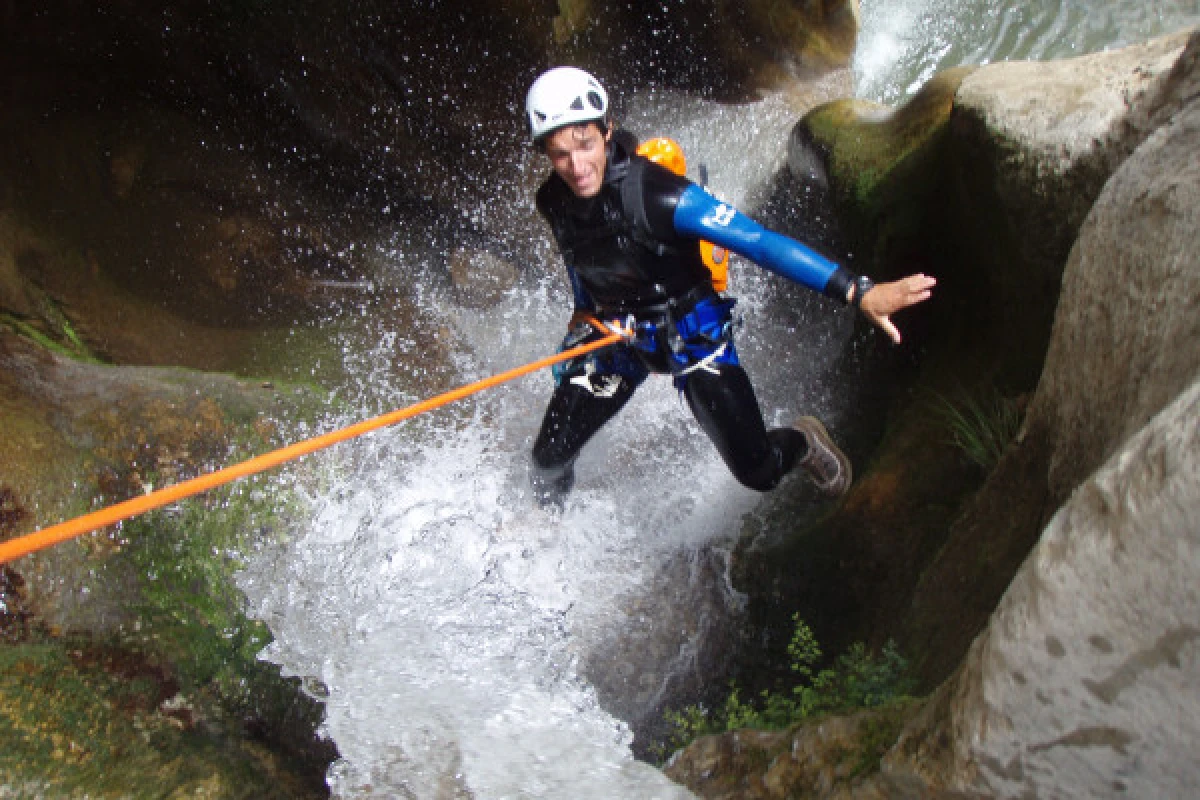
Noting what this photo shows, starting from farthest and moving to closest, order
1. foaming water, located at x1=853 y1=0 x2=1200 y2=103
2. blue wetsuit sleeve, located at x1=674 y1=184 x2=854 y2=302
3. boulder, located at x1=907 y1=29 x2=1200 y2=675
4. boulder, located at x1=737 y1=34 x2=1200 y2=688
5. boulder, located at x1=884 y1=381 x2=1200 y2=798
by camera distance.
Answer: foaming water, located at x1=853 y1=0 x2=1200 y2=103, blue wetsuit sleeve, located at x1=674 y1=184 x2=854 y2=302, boulder, located at x1=737 y1=34 x2=1200 y2=688, boulder, located at x1=907 y1=29 x2=1200 y2=675, boulder, located at x1=884 y1=381 x2=1200 y2=798

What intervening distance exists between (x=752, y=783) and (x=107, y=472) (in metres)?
3.12

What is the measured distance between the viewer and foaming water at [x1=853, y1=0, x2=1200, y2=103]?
7418mm

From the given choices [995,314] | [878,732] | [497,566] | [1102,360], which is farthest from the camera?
[497,566]

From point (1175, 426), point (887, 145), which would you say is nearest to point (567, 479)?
point (887, 145)

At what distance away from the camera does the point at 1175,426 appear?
1.22 meters

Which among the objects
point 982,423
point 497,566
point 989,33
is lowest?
point 982,423

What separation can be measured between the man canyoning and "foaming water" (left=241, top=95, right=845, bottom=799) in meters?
0.71

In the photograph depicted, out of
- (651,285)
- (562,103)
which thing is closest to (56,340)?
(562,103)

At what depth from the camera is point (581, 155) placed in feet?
10.1

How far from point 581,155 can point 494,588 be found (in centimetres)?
242

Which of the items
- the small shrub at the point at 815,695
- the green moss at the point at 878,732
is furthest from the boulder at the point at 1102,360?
the green moss at the point at 878,732

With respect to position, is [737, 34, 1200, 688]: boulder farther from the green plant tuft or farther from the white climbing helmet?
the white climbing helmet

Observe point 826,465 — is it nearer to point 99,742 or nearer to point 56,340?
point 99,742

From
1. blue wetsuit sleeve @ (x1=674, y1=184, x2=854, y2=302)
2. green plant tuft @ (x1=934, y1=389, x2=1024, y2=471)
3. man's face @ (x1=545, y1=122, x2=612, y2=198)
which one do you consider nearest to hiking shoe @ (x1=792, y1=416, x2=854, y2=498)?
green plant tuft @ (x1=934, y1=389, x2=1024, y2=471)
